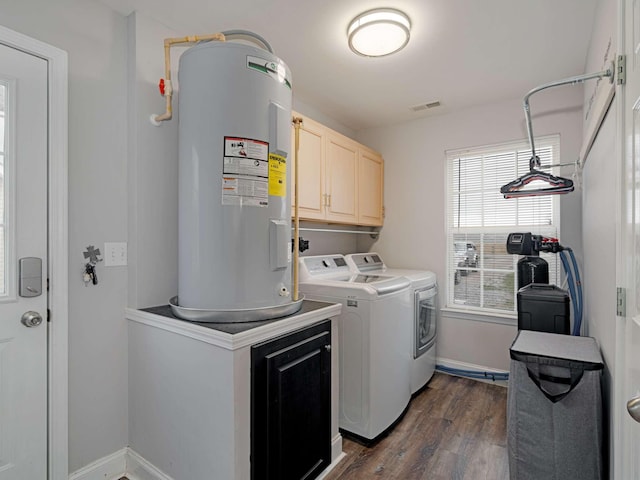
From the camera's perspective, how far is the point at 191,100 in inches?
61.4

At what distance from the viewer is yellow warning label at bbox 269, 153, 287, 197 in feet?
5.23

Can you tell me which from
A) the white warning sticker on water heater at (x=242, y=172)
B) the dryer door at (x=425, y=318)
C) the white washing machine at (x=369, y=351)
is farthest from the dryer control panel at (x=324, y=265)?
the white warning sticker on water heater at (x=242, y=172)

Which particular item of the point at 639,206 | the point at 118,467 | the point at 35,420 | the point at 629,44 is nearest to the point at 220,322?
the point at 35,420

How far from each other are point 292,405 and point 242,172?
1095mm

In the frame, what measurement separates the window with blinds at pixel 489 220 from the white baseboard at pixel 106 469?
9.16 feet

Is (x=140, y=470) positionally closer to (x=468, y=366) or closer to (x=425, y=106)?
(x=468, y=366)

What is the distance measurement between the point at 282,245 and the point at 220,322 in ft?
1.47

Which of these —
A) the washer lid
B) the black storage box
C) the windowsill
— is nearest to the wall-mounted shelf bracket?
the washer lid

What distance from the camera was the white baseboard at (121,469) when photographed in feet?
5.46

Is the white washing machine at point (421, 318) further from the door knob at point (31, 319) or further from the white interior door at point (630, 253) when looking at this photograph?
the door knob at point (31, 319)

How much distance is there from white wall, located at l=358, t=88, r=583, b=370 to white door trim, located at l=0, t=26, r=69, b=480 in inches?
109

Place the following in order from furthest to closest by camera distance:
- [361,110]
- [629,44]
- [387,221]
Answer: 1. [387,221]
2. [361,110]
3. [629,44]

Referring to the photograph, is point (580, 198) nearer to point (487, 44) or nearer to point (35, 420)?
point (487, 44)

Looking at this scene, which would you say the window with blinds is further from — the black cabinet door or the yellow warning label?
→ the yellow warning label
